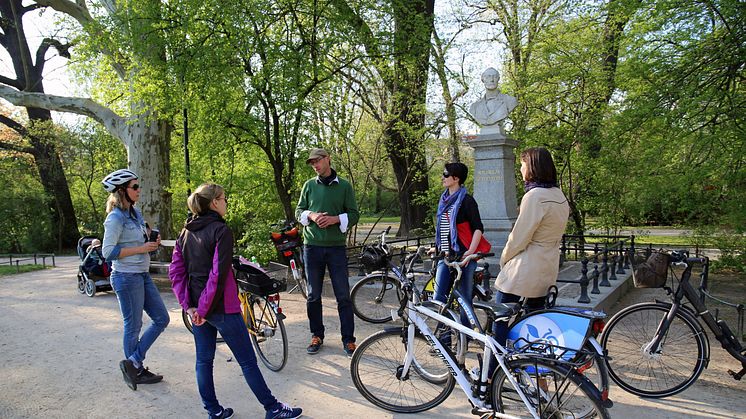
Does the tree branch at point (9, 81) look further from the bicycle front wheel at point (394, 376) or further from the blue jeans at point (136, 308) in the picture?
the bicycle front wheel at point (394, 376)

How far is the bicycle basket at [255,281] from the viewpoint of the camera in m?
4.50

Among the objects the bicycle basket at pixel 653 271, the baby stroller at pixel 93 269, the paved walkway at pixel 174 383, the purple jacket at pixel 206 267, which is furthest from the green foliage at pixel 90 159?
the bicycle basket at pixel 653 271

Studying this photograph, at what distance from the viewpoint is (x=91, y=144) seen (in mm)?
20797

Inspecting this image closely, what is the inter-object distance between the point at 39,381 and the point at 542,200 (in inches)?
189

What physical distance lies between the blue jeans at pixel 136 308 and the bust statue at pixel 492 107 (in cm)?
700

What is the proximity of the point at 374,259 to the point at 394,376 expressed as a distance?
7.55 ft

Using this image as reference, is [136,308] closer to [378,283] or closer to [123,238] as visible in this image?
[123,238]

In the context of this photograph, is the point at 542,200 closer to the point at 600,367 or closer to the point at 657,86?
the point at 600,367

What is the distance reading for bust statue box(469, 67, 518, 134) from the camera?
9.45m

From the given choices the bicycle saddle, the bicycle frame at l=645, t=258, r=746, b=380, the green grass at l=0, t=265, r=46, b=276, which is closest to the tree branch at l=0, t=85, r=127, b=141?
the green grass at l=0, t=265, r=46, b=276

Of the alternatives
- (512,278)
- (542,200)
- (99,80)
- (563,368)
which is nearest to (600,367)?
(563,368)

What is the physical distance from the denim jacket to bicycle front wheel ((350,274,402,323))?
9.34ft

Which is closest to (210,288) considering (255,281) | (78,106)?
(255,281)

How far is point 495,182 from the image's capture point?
9547 mm
